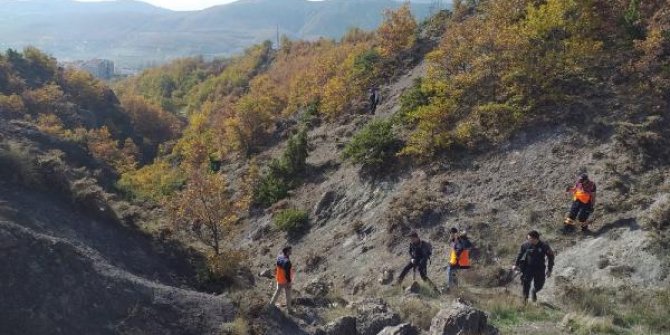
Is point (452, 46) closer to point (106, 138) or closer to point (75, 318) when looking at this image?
point (75, 318)

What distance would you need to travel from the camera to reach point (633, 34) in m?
20.3

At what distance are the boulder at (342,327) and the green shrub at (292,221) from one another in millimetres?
11992

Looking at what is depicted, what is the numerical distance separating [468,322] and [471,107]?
13175 millimetres

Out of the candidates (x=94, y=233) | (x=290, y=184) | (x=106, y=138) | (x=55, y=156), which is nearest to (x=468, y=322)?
(x=94, y=233)

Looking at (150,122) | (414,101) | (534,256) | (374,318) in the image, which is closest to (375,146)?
(414,101)

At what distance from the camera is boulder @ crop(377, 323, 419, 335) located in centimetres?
971

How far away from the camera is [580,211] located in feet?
47.0

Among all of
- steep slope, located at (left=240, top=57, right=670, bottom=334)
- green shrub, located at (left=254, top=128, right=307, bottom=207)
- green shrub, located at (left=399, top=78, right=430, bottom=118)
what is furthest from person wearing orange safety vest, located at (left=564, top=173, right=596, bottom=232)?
green shrub, located at (left=254, top=128, right=307, bottom=207)

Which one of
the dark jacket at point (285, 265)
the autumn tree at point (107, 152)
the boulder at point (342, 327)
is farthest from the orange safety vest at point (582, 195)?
the autumn tree at point (107, 152)

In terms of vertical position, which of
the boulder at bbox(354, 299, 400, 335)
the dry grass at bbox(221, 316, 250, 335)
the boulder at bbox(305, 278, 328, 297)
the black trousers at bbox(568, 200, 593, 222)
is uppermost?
the black trousers at bbox(568, 200, 593, 222)

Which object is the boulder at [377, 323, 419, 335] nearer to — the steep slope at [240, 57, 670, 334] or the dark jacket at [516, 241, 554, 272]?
the steep slope at [240, 57, 670, 334]

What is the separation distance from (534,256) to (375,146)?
11.5m

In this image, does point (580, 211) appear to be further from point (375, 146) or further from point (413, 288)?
point (375, 146)

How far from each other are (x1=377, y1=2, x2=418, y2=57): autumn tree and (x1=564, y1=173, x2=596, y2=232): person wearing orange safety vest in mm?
22794
